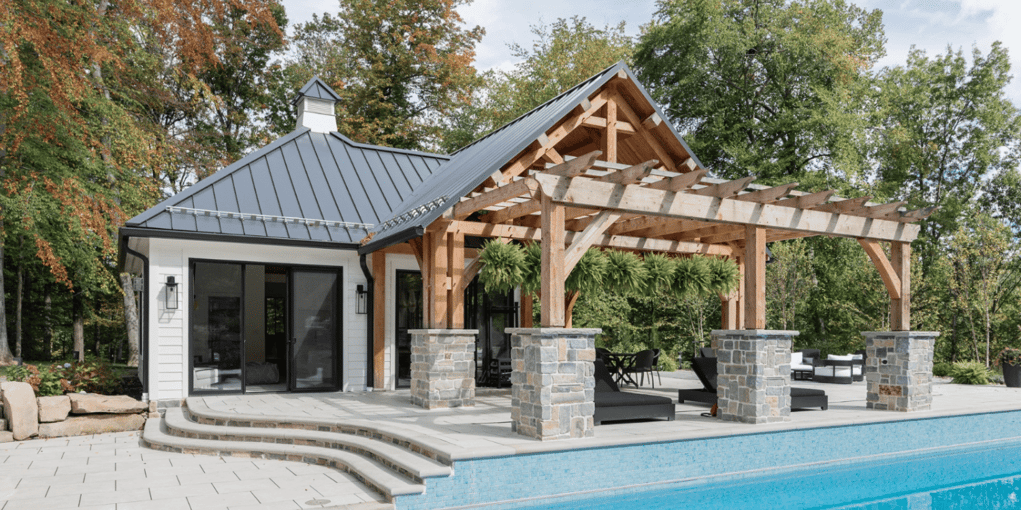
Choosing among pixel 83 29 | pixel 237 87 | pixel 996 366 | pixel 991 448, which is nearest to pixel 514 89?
pixel 237 87

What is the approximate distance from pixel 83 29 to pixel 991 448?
16.9 meters

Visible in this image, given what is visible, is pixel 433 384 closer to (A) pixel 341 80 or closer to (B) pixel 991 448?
(B) pixel 991 448

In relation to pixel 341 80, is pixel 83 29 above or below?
below

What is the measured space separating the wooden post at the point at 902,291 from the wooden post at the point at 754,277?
8.76 feet

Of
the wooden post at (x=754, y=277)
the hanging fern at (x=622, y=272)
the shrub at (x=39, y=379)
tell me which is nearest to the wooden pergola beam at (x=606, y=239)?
the hanging fern at (x=622, y=272)

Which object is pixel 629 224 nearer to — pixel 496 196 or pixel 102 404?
pixel 496 196

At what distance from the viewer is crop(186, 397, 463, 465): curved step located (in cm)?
589

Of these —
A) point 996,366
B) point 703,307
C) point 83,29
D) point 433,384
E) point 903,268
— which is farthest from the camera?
point 703,307

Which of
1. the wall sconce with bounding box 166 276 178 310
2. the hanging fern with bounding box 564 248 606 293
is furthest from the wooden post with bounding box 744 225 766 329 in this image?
the wall sconce with bounding box 166 276 178 310

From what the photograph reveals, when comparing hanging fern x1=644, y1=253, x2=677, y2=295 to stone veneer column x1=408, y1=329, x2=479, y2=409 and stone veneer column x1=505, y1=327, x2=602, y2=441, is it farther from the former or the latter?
stone veneer column x1=505, y1=327, x2=602, y2=441

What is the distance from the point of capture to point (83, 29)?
13305 mm

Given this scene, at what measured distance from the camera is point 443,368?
875cm

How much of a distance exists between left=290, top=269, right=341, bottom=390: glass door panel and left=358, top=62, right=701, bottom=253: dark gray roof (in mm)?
1092

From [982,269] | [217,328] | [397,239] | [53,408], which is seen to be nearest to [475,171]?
[397,239]
